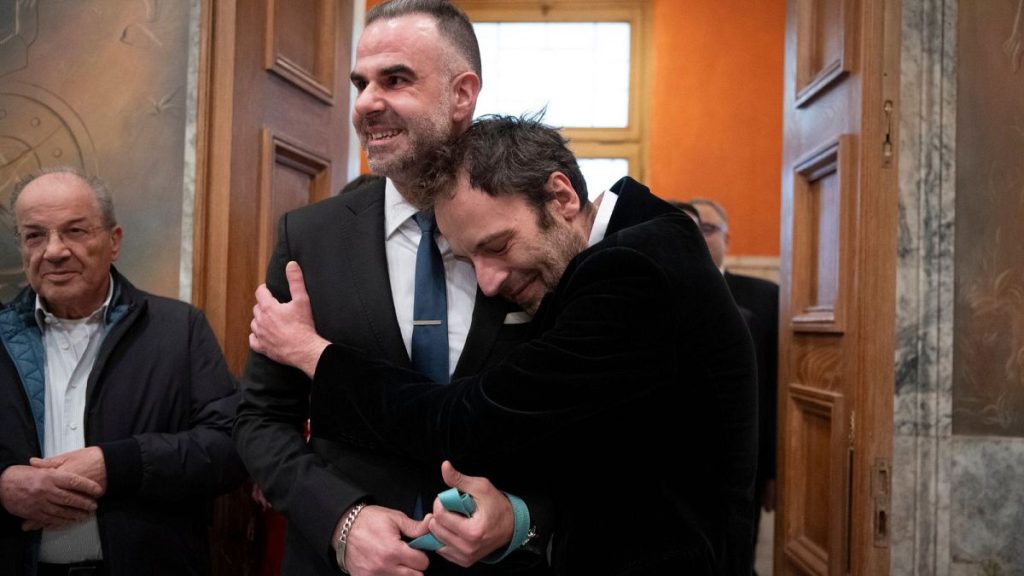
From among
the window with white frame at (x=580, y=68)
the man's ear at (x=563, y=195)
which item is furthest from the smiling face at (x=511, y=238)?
the window with white frame at (x=580, y=68)

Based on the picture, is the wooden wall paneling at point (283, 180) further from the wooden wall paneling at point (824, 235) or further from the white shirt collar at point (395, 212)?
the wooden wall paneling at point (824, 235)

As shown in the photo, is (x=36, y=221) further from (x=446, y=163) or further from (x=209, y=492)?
(x=446, y=163)

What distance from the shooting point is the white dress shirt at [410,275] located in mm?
1686

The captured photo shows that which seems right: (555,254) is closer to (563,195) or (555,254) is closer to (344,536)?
(563,195)

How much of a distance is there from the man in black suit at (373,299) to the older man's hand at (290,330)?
0.04 metres

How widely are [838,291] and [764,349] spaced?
1218 millimetres

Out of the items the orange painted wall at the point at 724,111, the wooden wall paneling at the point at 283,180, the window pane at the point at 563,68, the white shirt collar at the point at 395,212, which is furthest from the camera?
the window pane at the point at 563,68

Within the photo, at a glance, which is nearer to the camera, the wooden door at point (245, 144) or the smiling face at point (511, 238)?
the smiling face at point (511, 238)

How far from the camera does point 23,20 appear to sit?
282 cm

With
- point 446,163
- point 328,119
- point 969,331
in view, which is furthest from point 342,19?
point 969,331

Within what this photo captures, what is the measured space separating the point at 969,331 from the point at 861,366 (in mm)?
304

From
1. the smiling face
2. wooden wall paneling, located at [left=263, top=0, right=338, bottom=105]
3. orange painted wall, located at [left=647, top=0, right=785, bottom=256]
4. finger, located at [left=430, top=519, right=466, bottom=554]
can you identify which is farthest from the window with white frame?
finger, located at [left=430, top=519, right=466, bottom=554]

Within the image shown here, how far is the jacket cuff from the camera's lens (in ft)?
7.52

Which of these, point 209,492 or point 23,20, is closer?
point 209,492
